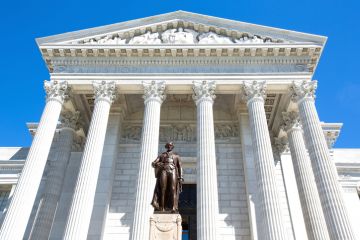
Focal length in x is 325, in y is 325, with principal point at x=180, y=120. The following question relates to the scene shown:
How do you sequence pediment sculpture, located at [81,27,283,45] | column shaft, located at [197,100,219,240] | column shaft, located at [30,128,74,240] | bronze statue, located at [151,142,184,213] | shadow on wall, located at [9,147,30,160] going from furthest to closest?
shadow on wall, located at [9,147,30,160]
pediment sculpture, located at [81,27,283,45]
column shaft, located at [30,128,74,240]
column shaft, located at [197,100,219,240]
bronze statue, located at [151,142,184,213]

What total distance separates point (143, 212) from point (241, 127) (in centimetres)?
1132

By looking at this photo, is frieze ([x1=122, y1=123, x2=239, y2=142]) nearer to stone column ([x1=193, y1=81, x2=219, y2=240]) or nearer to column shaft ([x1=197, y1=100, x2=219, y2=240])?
stone column ([x1=193, y1=81, x2=219, y2=240])

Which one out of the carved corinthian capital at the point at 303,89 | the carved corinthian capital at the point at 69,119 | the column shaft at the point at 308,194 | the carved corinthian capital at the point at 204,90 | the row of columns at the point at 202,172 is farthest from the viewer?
the carved corinthian capital at the point at 69,119

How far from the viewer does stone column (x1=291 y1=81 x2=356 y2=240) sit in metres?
16.6

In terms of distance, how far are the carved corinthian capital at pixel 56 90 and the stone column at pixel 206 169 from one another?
8.98 meters

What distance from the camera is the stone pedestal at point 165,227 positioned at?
Result: 36.3ft

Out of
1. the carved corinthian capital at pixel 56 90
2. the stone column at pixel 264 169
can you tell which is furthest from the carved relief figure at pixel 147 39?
the stone column at pixel 264 169

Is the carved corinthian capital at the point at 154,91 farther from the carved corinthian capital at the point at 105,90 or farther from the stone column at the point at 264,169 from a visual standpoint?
the stone column at the point at 264,169

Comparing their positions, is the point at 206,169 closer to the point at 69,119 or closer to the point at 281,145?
the point at 281,145

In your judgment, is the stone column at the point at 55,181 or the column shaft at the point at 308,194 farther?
the stone column at the point at 55,181

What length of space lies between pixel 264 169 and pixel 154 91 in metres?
8.87

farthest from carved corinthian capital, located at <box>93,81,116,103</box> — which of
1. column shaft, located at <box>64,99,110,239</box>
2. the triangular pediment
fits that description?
the triangular pediment

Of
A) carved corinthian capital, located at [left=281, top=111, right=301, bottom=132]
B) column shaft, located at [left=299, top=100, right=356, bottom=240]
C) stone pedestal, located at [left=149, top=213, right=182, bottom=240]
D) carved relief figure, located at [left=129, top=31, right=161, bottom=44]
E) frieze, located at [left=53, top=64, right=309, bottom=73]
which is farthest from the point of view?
carved corinthian capital, located at [left=281, top=111, right=301, bottom=132]

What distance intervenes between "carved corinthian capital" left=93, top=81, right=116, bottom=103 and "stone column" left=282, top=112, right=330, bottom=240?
13.3 metres
